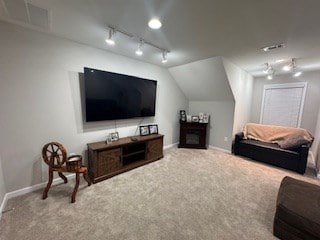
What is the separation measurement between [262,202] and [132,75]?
3.24m

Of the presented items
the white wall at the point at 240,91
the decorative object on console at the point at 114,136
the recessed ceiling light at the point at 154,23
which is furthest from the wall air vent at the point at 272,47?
the decorative object on console at the point at 114,136

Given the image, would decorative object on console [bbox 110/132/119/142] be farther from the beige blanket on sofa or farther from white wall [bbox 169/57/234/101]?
the beige blanket on sofa

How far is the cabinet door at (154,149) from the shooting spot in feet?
11.0

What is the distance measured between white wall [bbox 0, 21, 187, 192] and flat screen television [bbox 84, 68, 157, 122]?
0.21 metres

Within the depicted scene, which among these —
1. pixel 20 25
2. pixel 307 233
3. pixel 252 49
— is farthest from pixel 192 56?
pixel 307 233

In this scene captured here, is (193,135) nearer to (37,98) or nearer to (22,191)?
(37,98)

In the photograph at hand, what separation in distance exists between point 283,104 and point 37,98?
592 cm

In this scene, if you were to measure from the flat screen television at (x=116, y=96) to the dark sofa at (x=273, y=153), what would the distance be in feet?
8.16

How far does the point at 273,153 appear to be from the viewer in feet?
11.1

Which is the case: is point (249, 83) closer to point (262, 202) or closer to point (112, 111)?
point (262, 202)

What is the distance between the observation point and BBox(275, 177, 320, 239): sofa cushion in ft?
4.42

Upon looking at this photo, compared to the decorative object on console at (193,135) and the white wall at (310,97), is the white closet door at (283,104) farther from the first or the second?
the decorative object on console at (193,135)

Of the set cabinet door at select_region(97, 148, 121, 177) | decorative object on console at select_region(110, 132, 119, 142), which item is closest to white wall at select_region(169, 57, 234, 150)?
decorative object on console at select_region(110, 132, 119, 142)

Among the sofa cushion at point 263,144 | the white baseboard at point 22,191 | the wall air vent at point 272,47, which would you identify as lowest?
the white baseboard at point 22,191
